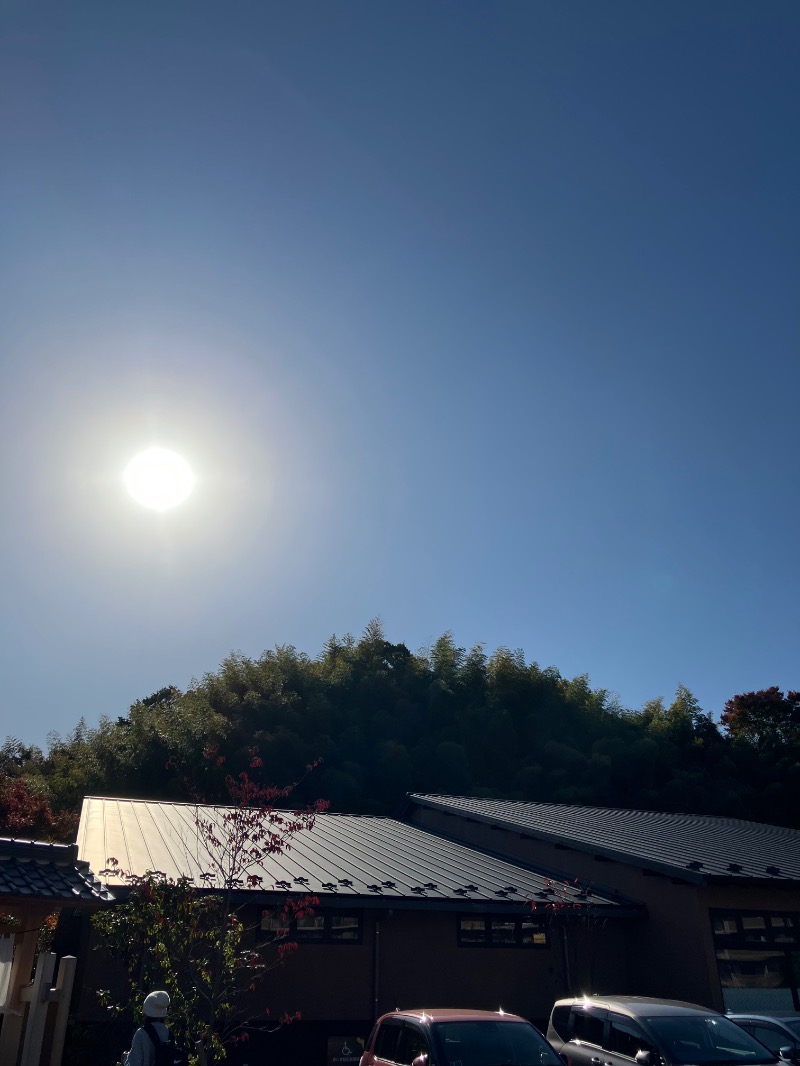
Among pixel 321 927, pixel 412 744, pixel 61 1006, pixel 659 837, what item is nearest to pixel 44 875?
pixel 61 1006

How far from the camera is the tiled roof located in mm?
6285

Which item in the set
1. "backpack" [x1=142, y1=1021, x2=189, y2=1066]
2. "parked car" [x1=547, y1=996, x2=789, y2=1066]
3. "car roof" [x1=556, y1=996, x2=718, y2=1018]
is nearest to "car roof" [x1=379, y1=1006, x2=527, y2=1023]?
"parked car" [x1=547, y1=996, x2=789, y2=1066]

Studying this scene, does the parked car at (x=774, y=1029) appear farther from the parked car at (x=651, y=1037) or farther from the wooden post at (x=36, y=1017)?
the wooden post at (x=36, y=1017)

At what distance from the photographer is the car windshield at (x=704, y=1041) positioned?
21.4ft

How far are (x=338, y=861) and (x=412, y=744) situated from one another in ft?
42.8

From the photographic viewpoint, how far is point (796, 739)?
99.5ft

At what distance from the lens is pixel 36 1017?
6.54 metres

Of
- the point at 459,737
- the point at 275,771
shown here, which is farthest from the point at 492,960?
the point at 459,737

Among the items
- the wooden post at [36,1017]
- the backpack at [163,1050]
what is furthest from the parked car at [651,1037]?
the wooden post at [36,1017]

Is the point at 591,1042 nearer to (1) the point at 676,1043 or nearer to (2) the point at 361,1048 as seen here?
(1) the point at 676,1043

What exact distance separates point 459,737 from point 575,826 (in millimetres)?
10529

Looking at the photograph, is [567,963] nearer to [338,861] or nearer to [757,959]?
[757,959]

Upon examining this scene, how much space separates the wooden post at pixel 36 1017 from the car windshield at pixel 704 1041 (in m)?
5.23

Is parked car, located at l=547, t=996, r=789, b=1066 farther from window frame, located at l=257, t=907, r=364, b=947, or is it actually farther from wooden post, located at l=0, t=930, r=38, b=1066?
wooden post, located at l=0, t=930, r=38, b=1066
